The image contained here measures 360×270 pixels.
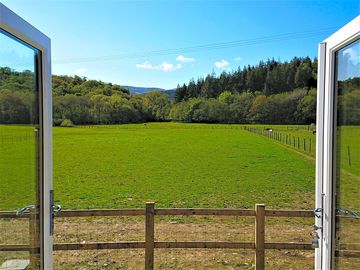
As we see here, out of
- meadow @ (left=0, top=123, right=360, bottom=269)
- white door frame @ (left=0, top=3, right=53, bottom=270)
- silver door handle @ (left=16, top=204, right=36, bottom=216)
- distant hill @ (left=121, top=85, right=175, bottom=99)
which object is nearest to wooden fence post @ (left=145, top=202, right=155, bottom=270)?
meadow @ (left=0, top=123, right=360, bottom=269)

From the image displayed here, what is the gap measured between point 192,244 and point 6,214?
185 cm

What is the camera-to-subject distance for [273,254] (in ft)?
13.3

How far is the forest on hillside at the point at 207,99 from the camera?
41.4 feet

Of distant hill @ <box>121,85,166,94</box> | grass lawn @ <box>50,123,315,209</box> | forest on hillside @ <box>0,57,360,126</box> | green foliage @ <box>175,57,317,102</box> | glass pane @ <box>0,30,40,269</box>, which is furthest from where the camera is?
distant hill @ <box>121,85,166,94</box>

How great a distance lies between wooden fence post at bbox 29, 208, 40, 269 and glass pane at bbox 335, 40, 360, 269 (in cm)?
130

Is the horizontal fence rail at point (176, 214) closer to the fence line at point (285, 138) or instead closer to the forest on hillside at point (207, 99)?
the forest on hillside at point (207, 99)

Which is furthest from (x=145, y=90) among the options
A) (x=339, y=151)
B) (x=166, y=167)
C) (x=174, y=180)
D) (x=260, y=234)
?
(x=339, y=151)

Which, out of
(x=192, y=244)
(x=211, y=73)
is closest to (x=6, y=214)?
(x=192, y=244)

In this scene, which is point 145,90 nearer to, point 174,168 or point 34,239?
point 174,168

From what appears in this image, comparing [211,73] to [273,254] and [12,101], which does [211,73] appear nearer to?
[273,254]

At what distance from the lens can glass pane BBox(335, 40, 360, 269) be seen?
1256mm

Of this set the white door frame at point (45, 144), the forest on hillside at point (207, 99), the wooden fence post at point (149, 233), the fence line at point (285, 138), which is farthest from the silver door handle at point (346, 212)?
the fence line at point (285, 138)

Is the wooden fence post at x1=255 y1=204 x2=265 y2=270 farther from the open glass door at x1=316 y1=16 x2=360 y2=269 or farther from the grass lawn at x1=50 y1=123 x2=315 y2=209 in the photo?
the grass lawn at x1=50 y1=123 x2=315 y2=209

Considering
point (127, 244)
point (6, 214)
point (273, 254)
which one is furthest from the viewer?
point (273, 254)
